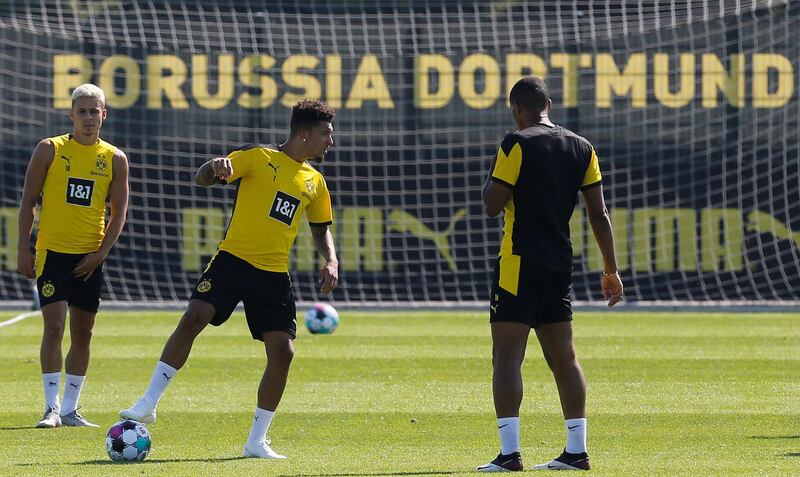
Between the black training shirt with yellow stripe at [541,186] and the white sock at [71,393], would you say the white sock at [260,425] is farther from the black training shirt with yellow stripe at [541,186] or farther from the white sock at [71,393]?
the white sock at [71,393]

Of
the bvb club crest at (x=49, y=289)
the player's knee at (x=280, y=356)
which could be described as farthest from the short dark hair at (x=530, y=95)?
the bvb club crest at (x=49, y=289)

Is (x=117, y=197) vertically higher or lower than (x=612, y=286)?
higher

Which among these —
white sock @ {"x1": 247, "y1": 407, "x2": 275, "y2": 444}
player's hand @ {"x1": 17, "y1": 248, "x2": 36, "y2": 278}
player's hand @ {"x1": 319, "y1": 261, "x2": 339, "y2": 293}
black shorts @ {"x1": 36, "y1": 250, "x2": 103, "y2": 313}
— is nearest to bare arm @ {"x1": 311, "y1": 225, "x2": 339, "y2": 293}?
player's hand @ {"x1": 319, "y1": 261, "x2": 339, "y2": 293}

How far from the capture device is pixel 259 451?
293 inches

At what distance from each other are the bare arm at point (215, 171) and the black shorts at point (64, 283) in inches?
64.4

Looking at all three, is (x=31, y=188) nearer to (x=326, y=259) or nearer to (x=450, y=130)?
(x=326, y=259)

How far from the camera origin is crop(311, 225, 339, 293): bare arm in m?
7.76

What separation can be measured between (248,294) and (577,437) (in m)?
1.81

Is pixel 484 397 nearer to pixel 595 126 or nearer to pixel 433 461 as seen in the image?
pixel 433 461

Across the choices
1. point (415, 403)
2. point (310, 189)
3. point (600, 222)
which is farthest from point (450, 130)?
point (600, 222)

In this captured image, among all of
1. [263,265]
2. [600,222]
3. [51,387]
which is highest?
[600,222]

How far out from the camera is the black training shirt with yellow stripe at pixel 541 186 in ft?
22.5

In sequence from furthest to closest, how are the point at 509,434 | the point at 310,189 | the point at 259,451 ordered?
the point at 310,189
the point at 259,451
the point at 509,434

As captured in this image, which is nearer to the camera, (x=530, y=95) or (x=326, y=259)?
(x=530, y=95)
